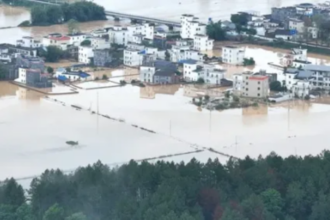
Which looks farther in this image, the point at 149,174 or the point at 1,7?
the point at 1,7

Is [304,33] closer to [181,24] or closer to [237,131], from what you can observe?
[181,24]

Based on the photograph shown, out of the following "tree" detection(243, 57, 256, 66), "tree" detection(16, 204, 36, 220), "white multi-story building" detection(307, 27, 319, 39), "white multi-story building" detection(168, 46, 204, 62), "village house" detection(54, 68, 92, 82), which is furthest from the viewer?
"white multi-story building" detection(307, 27, 319, 39)

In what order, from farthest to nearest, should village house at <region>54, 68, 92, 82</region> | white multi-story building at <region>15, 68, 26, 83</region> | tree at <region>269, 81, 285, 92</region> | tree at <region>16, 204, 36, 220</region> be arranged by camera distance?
village house at <region>54, 68, 92, 82</region> < white multi-story building at <region>15, 68, 26, 83</region> < tree at <region>269, 81, 285, 92</region> < tree at <region>16, 204, 36, 220</region>

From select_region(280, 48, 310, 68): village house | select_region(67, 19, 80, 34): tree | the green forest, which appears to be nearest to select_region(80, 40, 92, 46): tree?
select_region(67, 19, 80, 34): tree

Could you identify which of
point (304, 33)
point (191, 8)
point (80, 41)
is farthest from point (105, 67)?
point (191, 8)

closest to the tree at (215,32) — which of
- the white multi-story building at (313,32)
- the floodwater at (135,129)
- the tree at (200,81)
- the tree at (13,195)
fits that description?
the white multi-story building at (313,32)

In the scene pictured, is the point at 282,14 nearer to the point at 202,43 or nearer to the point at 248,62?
the point at 202,43

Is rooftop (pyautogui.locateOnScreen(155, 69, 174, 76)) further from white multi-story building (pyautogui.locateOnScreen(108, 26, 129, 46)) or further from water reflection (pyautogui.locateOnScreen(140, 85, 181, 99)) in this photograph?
white multi-story building (pyautogui.locateOnScreen(108, 26, 129, 46))
